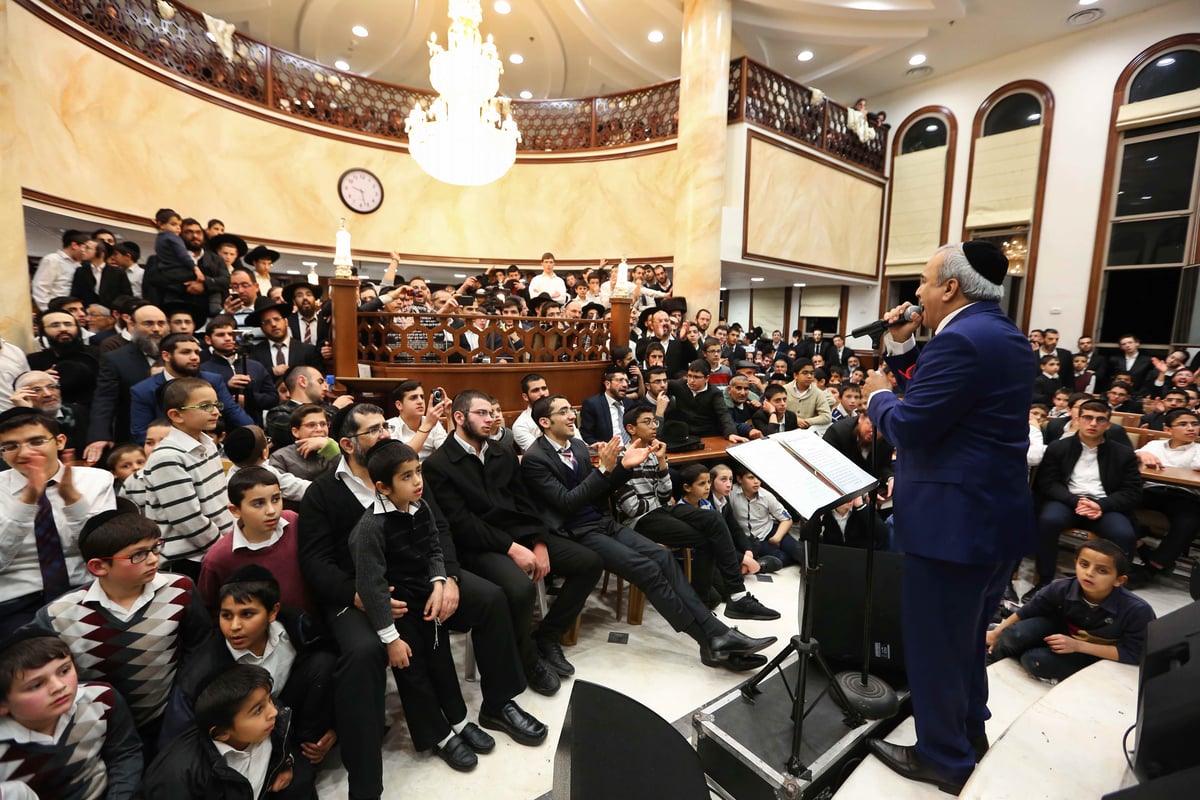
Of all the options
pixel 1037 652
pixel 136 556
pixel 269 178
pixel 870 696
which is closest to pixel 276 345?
pixel 136 556

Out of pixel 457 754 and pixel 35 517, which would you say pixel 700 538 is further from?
pixel 35 517

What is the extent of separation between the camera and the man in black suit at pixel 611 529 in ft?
8.52

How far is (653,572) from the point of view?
8.80ft

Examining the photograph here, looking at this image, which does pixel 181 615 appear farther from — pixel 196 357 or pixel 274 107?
pixel 274 107

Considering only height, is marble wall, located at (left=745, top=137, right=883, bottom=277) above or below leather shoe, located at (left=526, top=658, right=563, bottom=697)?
above

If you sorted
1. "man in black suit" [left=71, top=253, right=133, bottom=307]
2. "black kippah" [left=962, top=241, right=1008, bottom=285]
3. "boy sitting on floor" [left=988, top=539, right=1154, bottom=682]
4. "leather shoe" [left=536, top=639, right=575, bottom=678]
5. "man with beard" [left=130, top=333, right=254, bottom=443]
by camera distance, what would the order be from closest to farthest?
"black kippah" [left=962, top=241, right=1008, bottom=285] < "boy sitting on floor" [left=988, top=539, right=1154, bottom=682] < "leather shoe" [left=536, top=639, right=575, bottom=678] < "man with beard" [left=130, top=333, right=254, bottom=443] < "man in black suit" [left=71, top=253, right=133, bottom=307]

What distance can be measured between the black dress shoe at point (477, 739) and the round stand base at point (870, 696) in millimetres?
1354

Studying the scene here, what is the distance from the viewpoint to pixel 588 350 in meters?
5.48

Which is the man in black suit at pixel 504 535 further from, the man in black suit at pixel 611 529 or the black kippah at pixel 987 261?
the black kippah at pixel 987 261

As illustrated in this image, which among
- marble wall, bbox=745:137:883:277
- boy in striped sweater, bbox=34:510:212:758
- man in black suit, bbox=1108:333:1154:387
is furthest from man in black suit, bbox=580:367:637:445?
man in black suit, bbox=1108:333:1154:387

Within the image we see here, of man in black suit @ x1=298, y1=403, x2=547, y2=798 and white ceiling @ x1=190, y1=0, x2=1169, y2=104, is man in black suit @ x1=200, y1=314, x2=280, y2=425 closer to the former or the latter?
man in black suit @ x1=298, y1=403, x2=547, y2=798

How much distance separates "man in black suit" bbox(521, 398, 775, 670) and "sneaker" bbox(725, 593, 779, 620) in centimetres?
42

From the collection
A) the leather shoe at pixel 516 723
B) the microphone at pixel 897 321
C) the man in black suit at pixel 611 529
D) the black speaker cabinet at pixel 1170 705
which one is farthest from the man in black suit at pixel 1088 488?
the leather shoe at pixel 516 723

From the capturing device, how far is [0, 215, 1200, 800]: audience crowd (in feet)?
5.07
